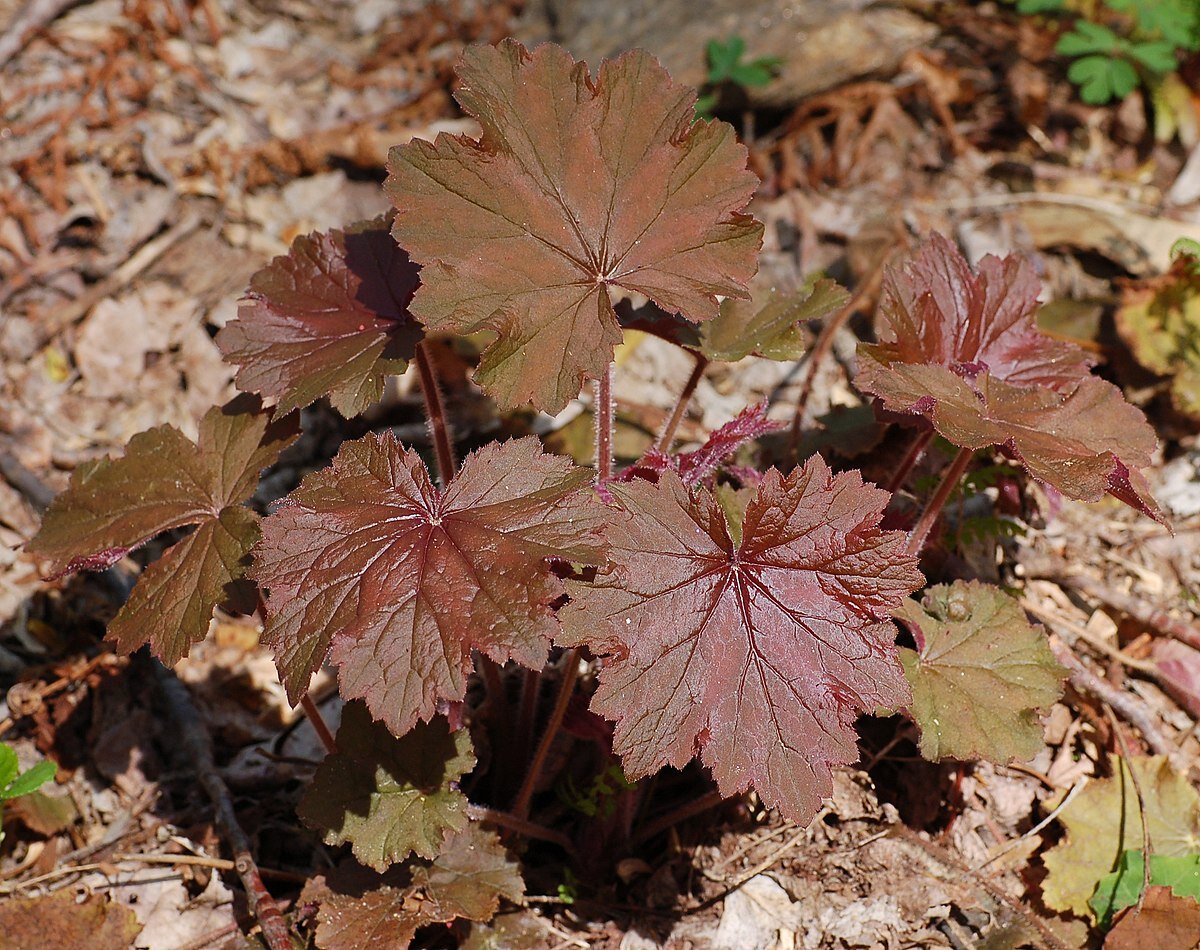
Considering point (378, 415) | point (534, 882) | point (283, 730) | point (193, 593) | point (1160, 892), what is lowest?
point (1160, 892)

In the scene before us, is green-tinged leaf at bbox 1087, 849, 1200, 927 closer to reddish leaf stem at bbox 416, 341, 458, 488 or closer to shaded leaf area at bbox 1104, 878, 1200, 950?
shaded leaf area at bbox 1104, 878, 1200, 950

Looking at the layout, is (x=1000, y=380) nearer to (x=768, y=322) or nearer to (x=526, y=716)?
(x=768, y=322)

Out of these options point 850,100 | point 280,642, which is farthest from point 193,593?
point 850,100

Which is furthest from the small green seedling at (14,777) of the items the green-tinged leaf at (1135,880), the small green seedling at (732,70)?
the small green seedling at (732,70)

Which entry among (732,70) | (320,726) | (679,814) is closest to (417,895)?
(320,726)

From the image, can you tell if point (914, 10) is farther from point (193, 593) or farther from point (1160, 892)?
point (193, 593)

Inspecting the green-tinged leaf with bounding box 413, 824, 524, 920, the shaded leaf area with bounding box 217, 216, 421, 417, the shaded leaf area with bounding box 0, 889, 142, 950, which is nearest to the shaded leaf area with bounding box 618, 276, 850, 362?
the shaded leaf area with bounding box 217, 216, 421, 417
